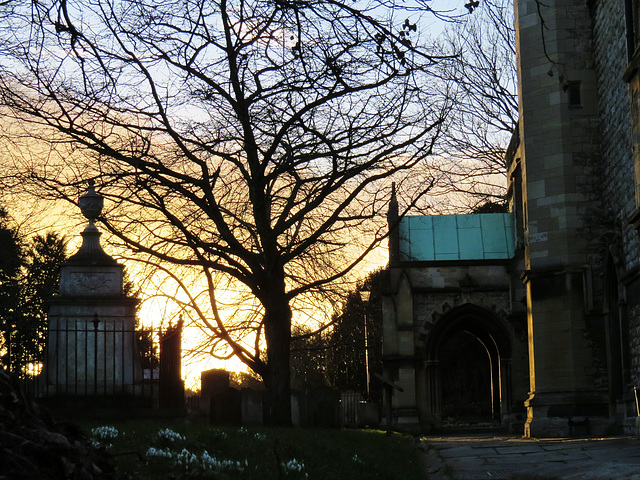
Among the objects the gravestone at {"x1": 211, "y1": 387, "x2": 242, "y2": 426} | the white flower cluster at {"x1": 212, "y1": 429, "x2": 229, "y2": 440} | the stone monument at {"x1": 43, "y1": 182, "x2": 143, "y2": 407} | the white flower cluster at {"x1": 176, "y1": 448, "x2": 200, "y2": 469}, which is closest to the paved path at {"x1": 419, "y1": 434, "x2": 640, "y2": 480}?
the white flower cluster at {"x1": 212, "y1": 429, "x2": 229, "y2": 440}

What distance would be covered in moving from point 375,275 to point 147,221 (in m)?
31.9

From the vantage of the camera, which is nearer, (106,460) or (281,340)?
(106,460)

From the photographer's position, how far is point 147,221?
18.0m

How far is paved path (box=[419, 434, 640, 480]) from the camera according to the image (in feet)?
31.6

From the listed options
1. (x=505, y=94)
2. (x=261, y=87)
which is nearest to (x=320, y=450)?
(x=261, y=87)

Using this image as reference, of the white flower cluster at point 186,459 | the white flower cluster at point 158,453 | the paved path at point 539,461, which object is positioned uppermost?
the white flower cluster at point 158,453

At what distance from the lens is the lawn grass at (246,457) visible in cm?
762

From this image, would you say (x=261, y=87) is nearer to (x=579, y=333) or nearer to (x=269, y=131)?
(x=269, y=131)

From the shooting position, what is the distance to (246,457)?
30.1ft

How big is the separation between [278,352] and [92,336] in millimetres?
4313

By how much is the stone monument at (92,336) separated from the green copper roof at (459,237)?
48.2 ft

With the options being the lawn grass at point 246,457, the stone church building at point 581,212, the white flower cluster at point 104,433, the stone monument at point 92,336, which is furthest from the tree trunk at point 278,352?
the white flower cluster at point 104,433

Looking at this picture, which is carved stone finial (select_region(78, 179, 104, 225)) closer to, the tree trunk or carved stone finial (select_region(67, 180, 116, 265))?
carved stone finial (select_region(67, 180, 116, 265))

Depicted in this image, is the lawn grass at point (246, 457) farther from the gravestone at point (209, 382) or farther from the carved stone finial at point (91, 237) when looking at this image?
the gravestone at point (209, 382)
